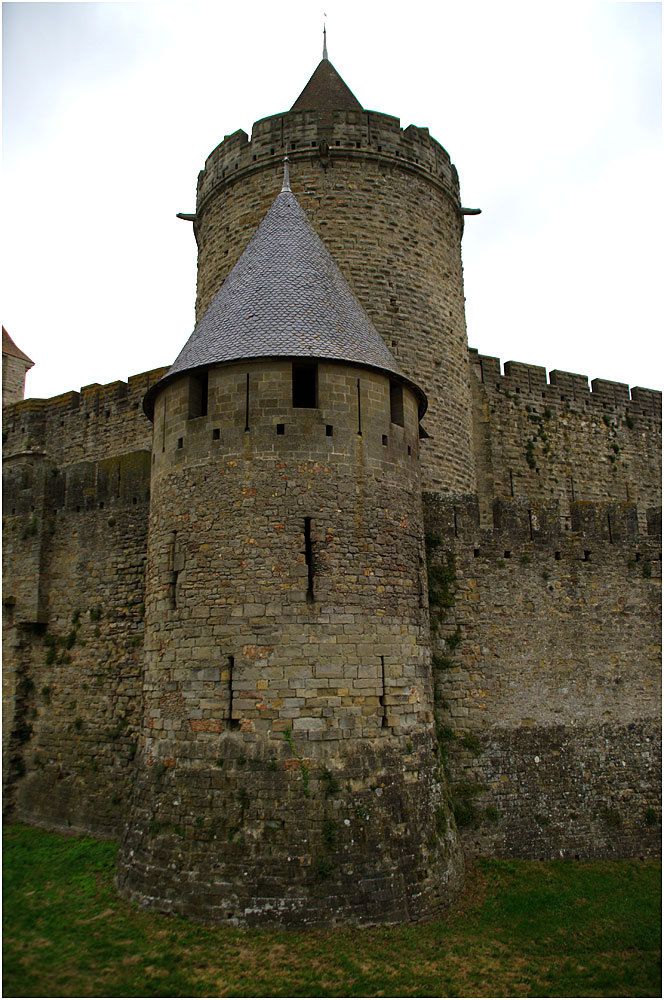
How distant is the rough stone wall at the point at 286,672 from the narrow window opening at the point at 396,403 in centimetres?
24

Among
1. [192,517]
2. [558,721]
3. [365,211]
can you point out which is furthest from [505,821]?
[365,211]

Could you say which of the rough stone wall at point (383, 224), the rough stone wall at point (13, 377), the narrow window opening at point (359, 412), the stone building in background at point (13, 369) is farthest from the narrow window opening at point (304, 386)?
the rough stone wall at point (13, 377)

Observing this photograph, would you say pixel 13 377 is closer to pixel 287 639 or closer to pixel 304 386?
pixel 304 386

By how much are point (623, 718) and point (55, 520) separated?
1112 cm

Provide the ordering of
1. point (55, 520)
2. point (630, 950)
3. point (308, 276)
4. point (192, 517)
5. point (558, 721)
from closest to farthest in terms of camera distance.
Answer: point (630, 950) < point (192, 517) < point (308, 276) < point (558, 721) < point (55, 520)

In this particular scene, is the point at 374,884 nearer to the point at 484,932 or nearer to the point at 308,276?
the point at 484,932

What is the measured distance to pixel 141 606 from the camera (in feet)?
42.2

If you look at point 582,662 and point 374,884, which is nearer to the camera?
point 374,884

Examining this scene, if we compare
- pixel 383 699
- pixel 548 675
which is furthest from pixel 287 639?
pixel 548 675

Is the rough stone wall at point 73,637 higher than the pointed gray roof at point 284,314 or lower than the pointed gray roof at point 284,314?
lower

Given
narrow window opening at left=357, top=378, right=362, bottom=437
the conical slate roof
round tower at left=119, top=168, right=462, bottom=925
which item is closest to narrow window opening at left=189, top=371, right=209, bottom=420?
round tower at left=119, top=168, right=462, bottom=925

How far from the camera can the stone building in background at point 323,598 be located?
9.18 m

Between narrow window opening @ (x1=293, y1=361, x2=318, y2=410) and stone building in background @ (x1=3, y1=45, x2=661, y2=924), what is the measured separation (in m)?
0.08

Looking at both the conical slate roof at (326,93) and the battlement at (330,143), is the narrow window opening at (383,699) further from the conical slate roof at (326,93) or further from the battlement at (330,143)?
the conical slate roof at (326,93)
